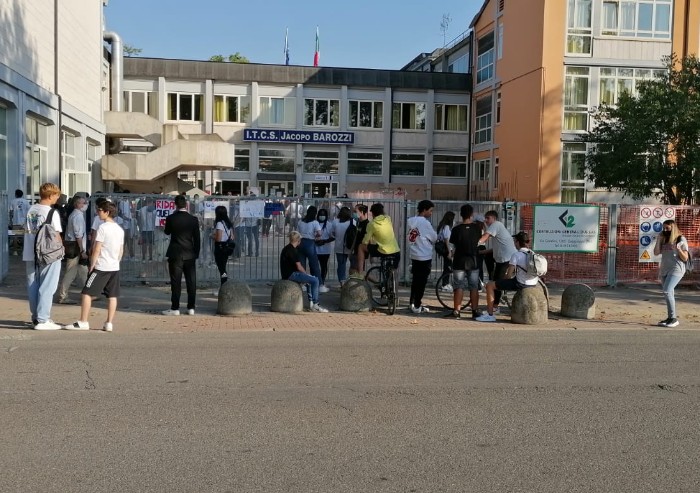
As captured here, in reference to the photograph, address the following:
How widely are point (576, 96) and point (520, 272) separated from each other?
23420mm

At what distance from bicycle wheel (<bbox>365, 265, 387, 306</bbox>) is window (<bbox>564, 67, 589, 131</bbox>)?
73.5 feet

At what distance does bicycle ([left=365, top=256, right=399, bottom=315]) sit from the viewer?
12250 millimetres

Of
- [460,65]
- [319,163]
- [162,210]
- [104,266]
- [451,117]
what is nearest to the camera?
[104,266]

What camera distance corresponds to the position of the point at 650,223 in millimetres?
15742

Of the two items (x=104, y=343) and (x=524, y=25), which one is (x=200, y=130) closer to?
(x=524, y=25)

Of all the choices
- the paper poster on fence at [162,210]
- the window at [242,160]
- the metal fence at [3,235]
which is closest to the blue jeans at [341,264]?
the paper poster on fence at [162,210]


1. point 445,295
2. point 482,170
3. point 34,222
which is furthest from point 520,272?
point 482,170

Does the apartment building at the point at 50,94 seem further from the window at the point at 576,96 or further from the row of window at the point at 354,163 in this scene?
the window at the point at 576,96

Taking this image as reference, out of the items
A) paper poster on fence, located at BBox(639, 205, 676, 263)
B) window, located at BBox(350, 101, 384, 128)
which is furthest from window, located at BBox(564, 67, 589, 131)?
paper poster on fence, located at BBox(639, 205, 676, 263)

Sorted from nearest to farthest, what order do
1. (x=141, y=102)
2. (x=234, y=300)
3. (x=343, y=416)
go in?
(x=343, y=416) < (x=234, y=300) < (x=141, y=102)

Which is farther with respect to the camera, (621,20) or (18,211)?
(621,20)

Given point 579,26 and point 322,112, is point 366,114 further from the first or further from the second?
point 579,26

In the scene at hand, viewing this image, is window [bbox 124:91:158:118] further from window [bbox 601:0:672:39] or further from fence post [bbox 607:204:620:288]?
fence post [bbox 607:204:620:288]

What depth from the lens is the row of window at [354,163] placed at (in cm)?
4272
